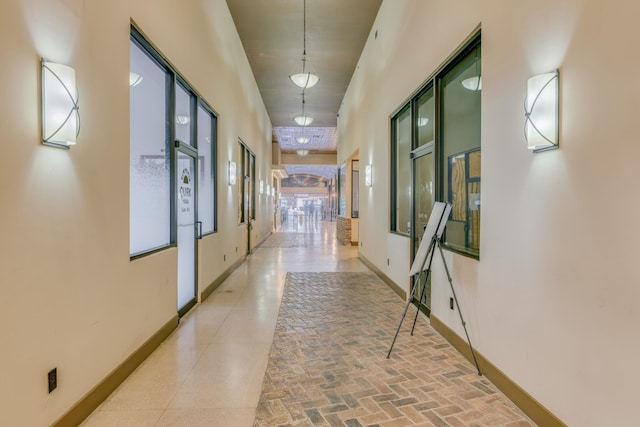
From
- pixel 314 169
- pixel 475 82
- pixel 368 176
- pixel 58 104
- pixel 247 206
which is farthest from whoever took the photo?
pixel 314 169

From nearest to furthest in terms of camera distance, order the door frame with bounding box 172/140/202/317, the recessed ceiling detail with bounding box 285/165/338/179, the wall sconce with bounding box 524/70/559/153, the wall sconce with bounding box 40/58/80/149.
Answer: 1. the wall sconce with bounding box 40/58/80/149
2. the wall sconce with bounding box 524/70/559/153
3. the door frame with bounding box 172/140/202/317
4. the recessed ceiling detail with bounding box 285/165/338/179

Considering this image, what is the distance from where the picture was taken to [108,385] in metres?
2.54

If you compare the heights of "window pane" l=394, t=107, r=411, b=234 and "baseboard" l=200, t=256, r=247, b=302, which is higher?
"window pane" l=394, t=107, r=411, b=234

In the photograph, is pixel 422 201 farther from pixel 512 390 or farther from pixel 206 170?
pixel 206 170

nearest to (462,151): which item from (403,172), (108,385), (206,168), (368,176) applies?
(403,172)

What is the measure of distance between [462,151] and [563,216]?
1.65 m

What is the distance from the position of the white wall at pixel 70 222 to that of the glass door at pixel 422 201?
307cm

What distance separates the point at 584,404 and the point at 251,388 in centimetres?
211

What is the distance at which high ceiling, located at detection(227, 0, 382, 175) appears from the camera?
6.43 metres

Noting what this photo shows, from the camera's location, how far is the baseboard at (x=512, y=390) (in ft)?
6.98

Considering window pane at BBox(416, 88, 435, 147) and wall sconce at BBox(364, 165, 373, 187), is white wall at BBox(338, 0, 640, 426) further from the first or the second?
wall sconce at BBox(364, 165, 373, 187)

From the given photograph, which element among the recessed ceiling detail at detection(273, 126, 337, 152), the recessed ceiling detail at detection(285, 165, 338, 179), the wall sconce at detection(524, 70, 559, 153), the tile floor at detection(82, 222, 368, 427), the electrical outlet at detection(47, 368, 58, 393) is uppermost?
the recessed ceiling detail at detection(273, 126, 337, 152)

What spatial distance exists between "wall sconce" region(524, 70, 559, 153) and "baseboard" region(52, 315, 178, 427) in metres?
3.29

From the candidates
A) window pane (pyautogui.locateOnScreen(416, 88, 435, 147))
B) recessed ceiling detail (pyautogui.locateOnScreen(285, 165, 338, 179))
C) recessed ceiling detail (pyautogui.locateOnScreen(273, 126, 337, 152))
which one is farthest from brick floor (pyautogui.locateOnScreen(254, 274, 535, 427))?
recessed ceiling detail (pyautogui.locateOnScreen(285, 165, 338, 179))
